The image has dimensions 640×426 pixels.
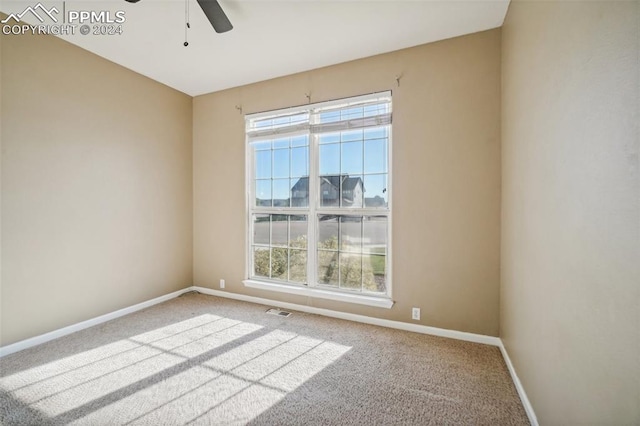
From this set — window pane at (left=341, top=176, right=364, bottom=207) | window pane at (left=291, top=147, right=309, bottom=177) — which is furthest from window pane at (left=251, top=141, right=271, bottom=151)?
window pane at (left=341, top=176, right=364, bottom=207)

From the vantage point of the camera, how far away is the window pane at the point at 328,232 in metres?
3.17

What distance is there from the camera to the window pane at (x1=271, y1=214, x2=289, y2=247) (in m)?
3.47

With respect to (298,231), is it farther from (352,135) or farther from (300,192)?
(352,135)

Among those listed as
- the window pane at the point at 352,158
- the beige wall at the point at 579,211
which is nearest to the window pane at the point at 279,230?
the window pane at the point at 352,158

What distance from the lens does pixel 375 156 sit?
2939mm

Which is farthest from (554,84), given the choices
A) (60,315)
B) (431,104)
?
(60,315)

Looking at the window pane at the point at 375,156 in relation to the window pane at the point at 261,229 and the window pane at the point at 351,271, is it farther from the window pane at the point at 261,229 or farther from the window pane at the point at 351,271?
the window pane at the point at 261,229

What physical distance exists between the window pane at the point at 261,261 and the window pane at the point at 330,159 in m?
1.31

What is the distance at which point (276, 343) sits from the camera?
2516 mm

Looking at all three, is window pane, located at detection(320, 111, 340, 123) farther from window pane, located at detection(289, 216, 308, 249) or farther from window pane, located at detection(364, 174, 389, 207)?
window pane, located at detection(289, 216, 308, 249)

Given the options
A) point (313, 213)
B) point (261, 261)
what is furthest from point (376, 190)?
point (261, 261)

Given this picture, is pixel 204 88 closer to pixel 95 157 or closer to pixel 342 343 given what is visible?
pixel 95 157

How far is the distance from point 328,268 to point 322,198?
2.72 feet

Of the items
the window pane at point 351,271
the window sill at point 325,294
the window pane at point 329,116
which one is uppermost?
the window pane at point 329,116
